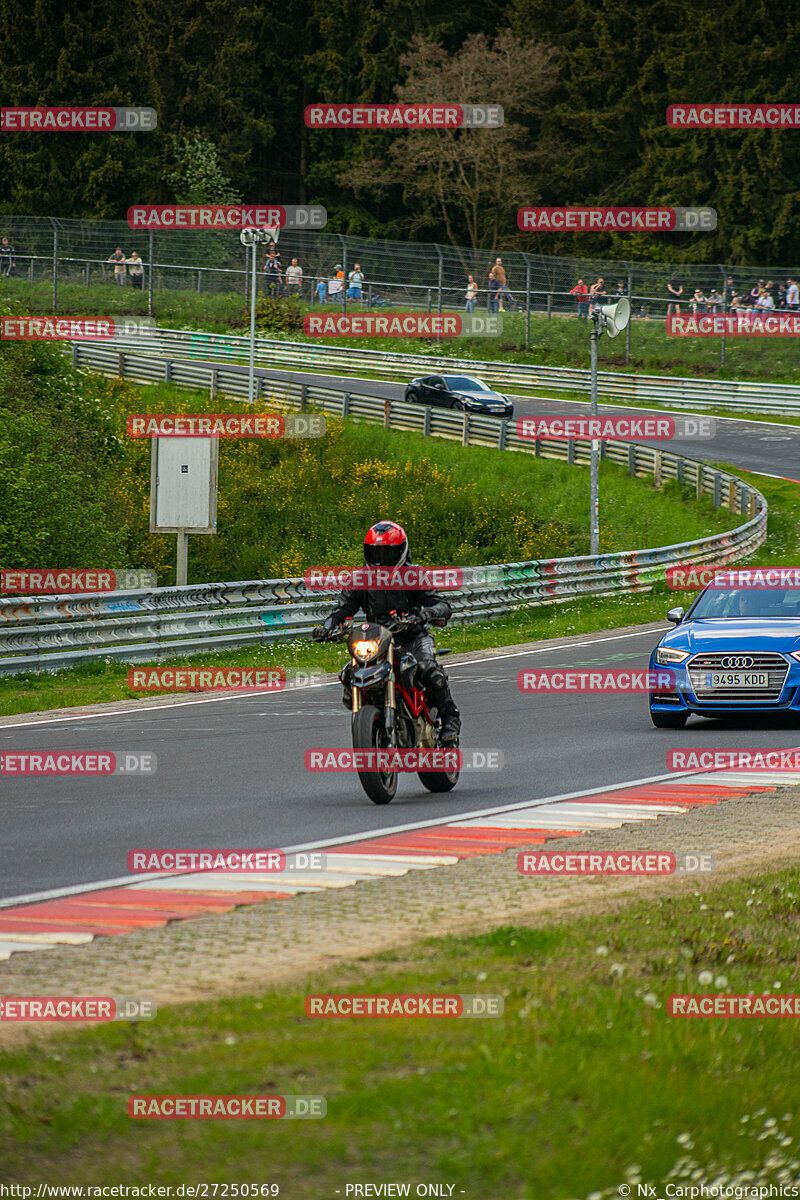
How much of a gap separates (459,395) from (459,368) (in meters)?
7.16

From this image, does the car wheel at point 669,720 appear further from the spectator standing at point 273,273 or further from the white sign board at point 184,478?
the spectator standing at point 273,273

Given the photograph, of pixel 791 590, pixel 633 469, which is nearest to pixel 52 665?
pixel 791 590

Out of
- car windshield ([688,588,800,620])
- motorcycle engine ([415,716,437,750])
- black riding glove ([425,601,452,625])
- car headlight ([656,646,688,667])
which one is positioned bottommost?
car headlight ([656,646,688,667])

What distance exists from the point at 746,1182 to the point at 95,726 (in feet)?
41.0

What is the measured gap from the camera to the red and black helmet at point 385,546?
11422 millimetres

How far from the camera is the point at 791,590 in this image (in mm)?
17312

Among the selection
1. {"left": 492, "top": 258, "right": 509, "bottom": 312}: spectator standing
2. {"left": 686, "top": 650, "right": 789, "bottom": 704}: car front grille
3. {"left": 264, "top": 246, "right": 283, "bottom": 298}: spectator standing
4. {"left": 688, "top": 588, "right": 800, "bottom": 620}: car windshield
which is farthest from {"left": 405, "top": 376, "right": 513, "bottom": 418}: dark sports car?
{"left": 686, "top": 650, "right": 789, "bottom": 704}: car front grille

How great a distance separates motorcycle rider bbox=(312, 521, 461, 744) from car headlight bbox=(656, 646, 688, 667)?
184 inches

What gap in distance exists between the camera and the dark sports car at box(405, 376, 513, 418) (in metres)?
49.7

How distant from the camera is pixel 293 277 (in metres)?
57.0

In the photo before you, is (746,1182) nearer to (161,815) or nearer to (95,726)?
(161,815)

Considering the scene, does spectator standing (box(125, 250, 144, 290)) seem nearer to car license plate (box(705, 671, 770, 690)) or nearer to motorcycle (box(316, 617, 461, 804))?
car license plate (box(705, 671, 770, 690))

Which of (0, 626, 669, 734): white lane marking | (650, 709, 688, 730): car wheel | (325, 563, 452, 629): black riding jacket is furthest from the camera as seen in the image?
(0, 626, 669, 734): white lane marking

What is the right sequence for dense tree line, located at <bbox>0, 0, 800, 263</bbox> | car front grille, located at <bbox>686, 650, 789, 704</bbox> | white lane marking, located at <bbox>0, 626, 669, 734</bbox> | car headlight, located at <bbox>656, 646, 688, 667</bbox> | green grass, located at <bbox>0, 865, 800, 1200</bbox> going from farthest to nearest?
dense tree line, located at <bbox>0, 0, 800, 263</bbox>
white lane marking, located at <bbox>0, 626, 669, 734</bbox>
car headlight, located at <bbox>656, 646, 688, 667</bbox>
car front grille, located at <bbox>686, 650, 789, 704</bbox>
green grass, located at <bbox>0, 865, 800, 1200</bbox>
